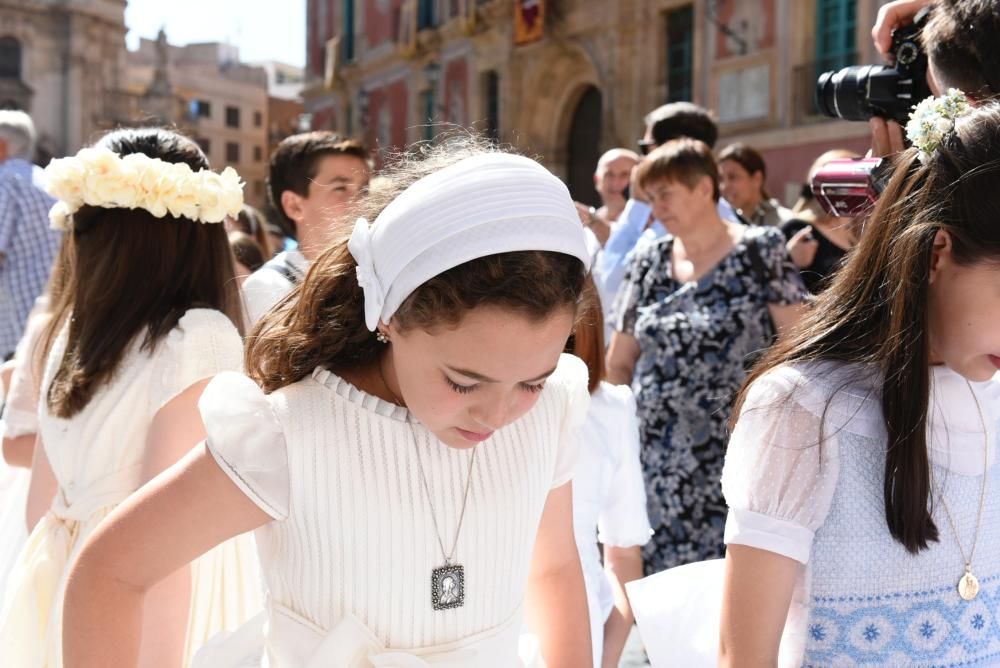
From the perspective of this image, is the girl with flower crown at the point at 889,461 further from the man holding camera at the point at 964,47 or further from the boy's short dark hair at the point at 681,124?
the boy's short dark hair at the point at 681,124

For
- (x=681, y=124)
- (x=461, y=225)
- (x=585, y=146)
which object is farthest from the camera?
(x=585, y=146)

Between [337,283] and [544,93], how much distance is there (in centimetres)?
1548

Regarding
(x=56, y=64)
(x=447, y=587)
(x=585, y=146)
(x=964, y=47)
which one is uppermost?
(x=56, y=64)

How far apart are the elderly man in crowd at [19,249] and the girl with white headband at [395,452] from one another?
14.0ft

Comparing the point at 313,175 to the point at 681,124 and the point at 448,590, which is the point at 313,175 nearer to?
the point at 681,124

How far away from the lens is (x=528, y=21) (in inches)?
635

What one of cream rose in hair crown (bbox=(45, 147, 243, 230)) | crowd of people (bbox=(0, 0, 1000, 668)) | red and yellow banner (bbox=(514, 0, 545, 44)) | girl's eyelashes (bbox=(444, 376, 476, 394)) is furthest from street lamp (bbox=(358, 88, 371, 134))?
girl's eyelashes (bbox=(444, 376, 476, 394))

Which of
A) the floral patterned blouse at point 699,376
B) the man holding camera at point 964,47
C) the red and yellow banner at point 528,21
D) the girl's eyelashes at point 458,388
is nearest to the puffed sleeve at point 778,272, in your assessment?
the floral patterned blouse at point 699,376

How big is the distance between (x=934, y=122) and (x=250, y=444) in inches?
43.9

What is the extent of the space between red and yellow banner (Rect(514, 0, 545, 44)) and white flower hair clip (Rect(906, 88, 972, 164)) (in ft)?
47.8

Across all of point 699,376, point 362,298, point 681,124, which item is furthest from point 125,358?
point 681,124

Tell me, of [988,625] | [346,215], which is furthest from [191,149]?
[988,625]

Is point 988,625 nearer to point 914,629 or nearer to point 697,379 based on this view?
point 914,629

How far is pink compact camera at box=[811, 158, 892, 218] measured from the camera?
2.04m
